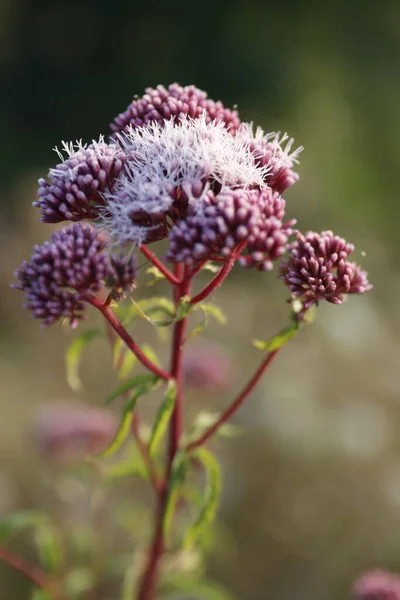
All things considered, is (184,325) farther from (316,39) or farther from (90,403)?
(316,39)

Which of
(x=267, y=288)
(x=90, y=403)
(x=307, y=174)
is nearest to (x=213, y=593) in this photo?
(x=90, y=403)

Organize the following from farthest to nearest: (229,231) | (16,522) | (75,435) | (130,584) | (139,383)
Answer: (75,435)
(130,584)
(16,522)
(139,383)
(229,231)

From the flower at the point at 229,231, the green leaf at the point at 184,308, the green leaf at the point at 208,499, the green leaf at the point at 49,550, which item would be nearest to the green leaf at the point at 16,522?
the green leaf at the point at 49,550

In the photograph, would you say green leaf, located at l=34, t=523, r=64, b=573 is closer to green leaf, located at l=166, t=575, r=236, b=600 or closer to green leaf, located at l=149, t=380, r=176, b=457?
green leaf, located at l=166, t=575, r=236, b=600

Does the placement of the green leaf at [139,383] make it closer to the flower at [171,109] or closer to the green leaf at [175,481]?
the green leaf at [175,481]

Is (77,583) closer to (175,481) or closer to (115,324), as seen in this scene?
(175,481)

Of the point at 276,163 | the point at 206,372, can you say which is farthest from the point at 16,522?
the point at 276,163

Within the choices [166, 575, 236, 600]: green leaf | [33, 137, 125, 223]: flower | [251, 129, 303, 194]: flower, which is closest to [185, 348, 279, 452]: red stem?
[251, 129, 303, 194]: flower
